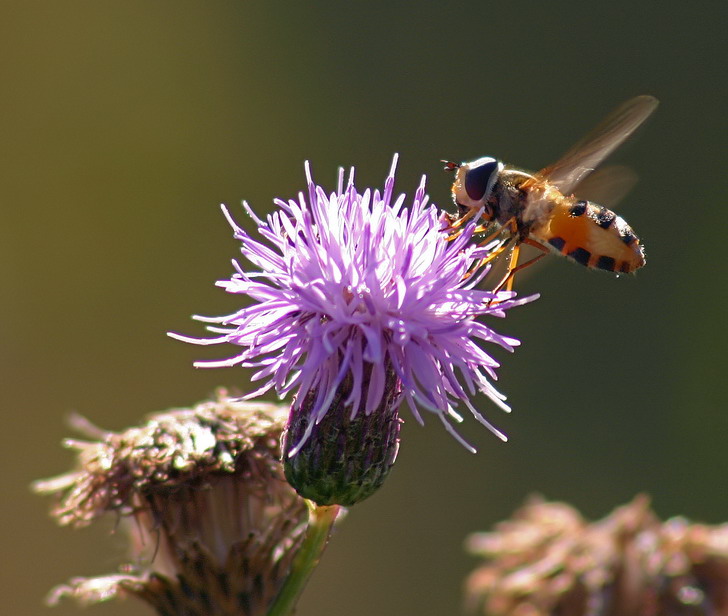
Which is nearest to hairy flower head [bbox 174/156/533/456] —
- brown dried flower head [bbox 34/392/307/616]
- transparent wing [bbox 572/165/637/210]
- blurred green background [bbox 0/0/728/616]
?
brown dried flower head [bbox 34/392/307/616]

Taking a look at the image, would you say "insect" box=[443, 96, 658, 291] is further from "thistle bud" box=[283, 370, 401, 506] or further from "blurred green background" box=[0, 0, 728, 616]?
"blurred green background" box=[0, 0, 728, 616]

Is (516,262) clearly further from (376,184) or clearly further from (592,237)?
(376,184)

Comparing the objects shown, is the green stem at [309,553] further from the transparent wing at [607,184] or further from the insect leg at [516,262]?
the transparent wing at [607,184]

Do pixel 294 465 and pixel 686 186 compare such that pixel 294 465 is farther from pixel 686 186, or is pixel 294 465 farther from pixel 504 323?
pixel 686 186

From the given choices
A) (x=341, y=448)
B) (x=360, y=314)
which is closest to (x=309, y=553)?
(x=341, y=448)

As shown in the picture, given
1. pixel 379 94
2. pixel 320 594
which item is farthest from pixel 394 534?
pixel 379 94

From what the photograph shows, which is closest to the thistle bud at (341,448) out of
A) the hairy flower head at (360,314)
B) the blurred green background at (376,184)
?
the hairy flower head at (360,314)

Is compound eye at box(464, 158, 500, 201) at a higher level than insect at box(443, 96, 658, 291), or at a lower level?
higher
